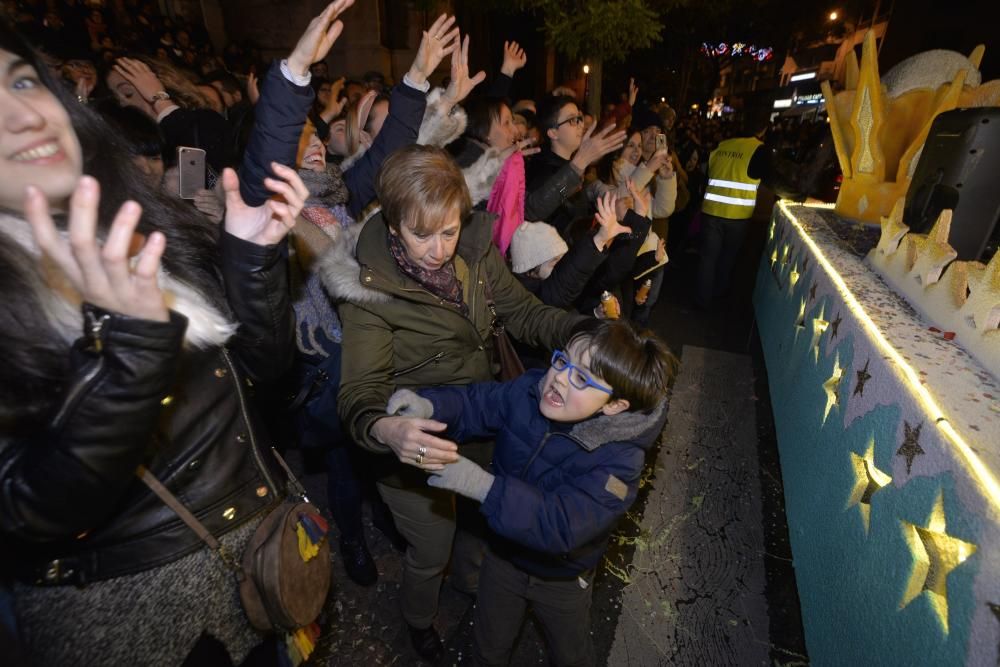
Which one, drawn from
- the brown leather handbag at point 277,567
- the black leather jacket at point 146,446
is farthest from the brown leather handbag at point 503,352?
the brown leather handbag at point 277,567

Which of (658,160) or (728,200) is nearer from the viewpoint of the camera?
(658,160)

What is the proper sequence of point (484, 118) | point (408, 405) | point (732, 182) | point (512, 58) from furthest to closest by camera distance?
1. point (732, 182)
2. point (512, 58)
3. point (484, 118)
4. point (408, 405)

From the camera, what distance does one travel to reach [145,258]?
836 millimetres

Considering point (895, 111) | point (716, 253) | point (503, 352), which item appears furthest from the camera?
point (716, 253)

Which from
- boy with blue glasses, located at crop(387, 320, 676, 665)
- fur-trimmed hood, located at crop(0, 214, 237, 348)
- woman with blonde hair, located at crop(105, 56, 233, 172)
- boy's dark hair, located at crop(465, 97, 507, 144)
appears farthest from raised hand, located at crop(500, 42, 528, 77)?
fur-trimmed hood, located at crop(0, 214, 237, 348)

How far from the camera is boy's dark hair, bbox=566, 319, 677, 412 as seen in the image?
1519 millimetres

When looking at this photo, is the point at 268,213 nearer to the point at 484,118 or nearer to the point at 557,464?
the point at 557,464

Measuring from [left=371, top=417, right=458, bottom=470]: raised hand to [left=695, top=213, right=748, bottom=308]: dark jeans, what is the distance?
5.26 metres

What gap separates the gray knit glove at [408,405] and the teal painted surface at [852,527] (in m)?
1.46

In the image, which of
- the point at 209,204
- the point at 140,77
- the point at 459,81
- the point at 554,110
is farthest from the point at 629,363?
the point at 140,77

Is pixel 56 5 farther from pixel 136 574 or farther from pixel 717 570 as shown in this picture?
pixel 717 570

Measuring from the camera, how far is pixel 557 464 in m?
1.67

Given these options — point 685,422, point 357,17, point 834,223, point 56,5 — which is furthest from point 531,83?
point 685,422

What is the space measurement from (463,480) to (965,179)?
343 cm
